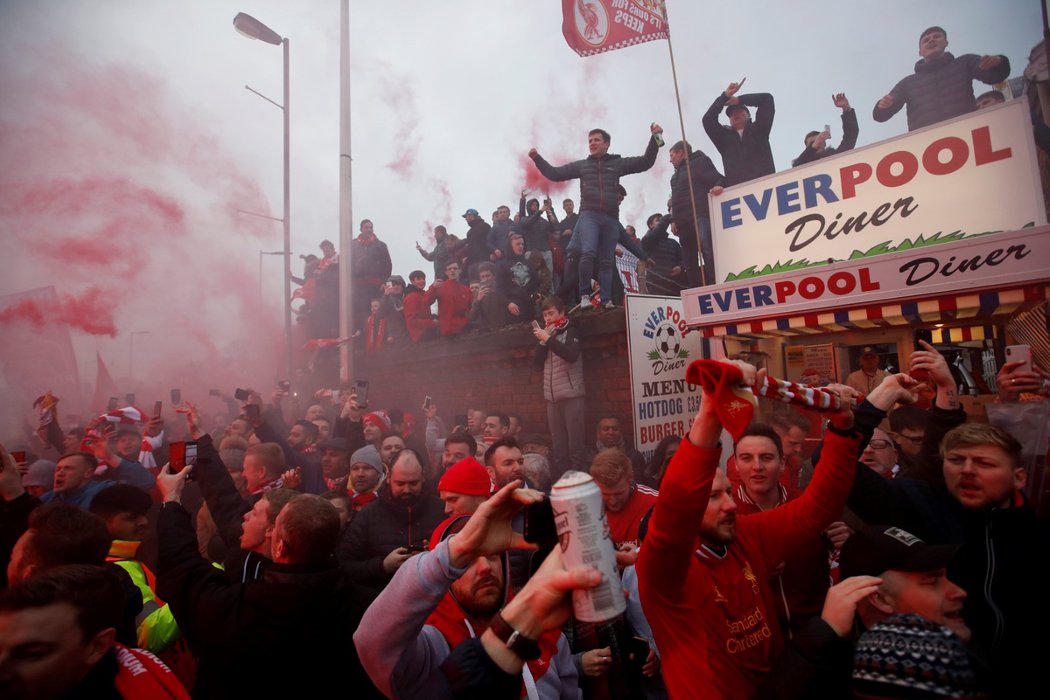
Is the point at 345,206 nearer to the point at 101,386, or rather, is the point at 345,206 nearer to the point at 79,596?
the point at 101,386

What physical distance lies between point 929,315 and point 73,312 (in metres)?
11.9

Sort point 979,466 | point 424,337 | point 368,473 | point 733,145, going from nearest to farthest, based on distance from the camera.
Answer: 1. point 979,466
2. point 368,473
3. point 733,145
4. point 424,337

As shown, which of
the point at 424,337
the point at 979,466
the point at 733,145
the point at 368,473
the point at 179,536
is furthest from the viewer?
the point at 424,337

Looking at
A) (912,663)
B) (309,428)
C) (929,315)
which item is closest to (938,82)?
(929,315)

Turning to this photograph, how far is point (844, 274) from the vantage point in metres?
4.85

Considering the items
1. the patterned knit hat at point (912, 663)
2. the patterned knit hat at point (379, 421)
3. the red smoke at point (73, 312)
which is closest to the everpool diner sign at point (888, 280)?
the patterned knit hat at point (912, 663)

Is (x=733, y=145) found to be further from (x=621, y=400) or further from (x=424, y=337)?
(x=424, y=337)

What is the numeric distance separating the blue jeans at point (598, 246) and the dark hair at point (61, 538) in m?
5.95

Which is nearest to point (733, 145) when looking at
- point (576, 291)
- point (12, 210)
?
point (576, 291)

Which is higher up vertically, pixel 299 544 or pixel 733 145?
pixel 733 145

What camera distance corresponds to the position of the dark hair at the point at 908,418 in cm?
394

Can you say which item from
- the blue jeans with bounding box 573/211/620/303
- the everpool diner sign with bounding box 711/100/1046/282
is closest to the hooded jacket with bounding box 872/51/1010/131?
the everpool diner sign with bounding box 711/100/1046/282

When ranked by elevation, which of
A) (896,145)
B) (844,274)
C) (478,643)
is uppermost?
(896,145)

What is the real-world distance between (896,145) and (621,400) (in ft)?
14.1
